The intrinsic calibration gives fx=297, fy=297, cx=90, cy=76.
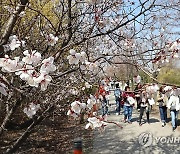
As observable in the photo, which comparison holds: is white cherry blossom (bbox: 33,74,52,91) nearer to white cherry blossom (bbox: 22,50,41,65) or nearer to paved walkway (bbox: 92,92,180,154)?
white cherry blossom (bbox: 22,50,41,65)

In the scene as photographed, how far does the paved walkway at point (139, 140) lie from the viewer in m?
7.05

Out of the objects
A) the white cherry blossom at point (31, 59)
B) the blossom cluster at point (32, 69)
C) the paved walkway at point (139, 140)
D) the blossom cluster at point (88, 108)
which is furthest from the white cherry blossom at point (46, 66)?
the paved walkway at point (139, 140)

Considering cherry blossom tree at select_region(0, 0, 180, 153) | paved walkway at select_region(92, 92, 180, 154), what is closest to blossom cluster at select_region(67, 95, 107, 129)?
cherry blossom tree at select_region(0, 0, 180, 153)

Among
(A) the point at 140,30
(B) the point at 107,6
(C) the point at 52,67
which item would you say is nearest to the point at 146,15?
(A) the point at 140,30

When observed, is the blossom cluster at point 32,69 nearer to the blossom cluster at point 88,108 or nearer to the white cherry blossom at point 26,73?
the white cherry blossom at point 26,73

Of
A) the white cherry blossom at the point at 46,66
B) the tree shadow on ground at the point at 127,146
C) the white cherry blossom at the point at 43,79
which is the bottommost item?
the tree shadow on ground at the point at 127,146

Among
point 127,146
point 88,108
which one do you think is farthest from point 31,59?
point 127,146

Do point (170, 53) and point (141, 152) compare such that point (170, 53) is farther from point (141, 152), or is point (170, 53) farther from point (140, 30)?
point (141, 152)

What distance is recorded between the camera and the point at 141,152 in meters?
6.83

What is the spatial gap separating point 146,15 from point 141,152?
148 inches

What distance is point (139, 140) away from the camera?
7992 mm

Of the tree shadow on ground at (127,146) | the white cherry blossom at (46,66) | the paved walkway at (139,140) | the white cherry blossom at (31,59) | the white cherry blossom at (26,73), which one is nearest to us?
the white cherry blossom at (26,73)

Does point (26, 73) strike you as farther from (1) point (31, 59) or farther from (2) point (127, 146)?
(2) point (127, 146)

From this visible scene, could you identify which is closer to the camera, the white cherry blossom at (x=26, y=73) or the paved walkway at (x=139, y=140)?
the white cherry blossom at (x=26, y=73)
